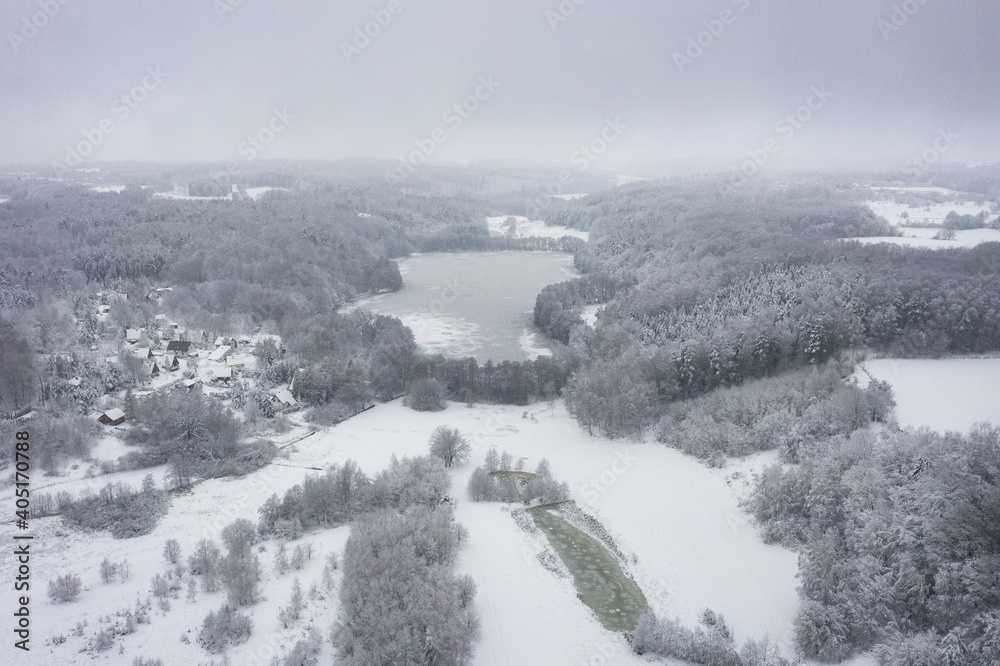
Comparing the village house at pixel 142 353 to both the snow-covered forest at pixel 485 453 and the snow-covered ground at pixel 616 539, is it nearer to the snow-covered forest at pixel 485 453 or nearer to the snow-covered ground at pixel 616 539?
the snow-covered forest at pixel 485 453

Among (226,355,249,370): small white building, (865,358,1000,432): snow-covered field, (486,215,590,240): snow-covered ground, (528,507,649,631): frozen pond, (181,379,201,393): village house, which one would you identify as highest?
(486,215,590,240): snow-covered ground

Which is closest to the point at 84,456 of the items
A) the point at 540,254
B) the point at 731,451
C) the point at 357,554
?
the point at 357,554

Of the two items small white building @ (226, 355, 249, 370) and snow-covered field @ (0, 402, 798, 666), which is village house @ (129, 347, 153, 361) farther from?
snow-covered field @ (0, 402, 798, 666)

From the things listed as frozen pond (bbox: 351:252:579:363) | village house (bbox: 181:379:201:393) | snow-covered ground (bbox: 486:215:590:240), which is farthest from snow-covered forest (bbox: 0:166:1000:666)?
snow-covered ground (bbox: 486:215:590:240)

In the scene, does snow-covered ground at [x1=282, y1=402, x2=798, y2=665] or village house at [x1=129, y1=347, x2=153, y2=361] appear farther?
village house at [x1=129, y1=347, x2=153, y2=361]

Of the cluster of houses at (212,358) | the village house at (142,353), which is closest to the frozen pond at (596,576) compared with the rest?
the cluster of houses at (212,358)

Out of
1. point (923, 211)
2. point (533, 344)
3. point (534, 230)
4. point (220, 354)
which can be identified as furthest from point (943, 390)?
point (534, 230)

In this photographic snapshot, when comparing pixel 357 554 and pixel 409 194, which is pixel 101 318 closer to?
pixel 357 554

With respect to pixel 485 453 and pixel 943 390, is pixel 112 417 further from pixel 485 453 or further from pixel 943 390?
pixel 943 390
